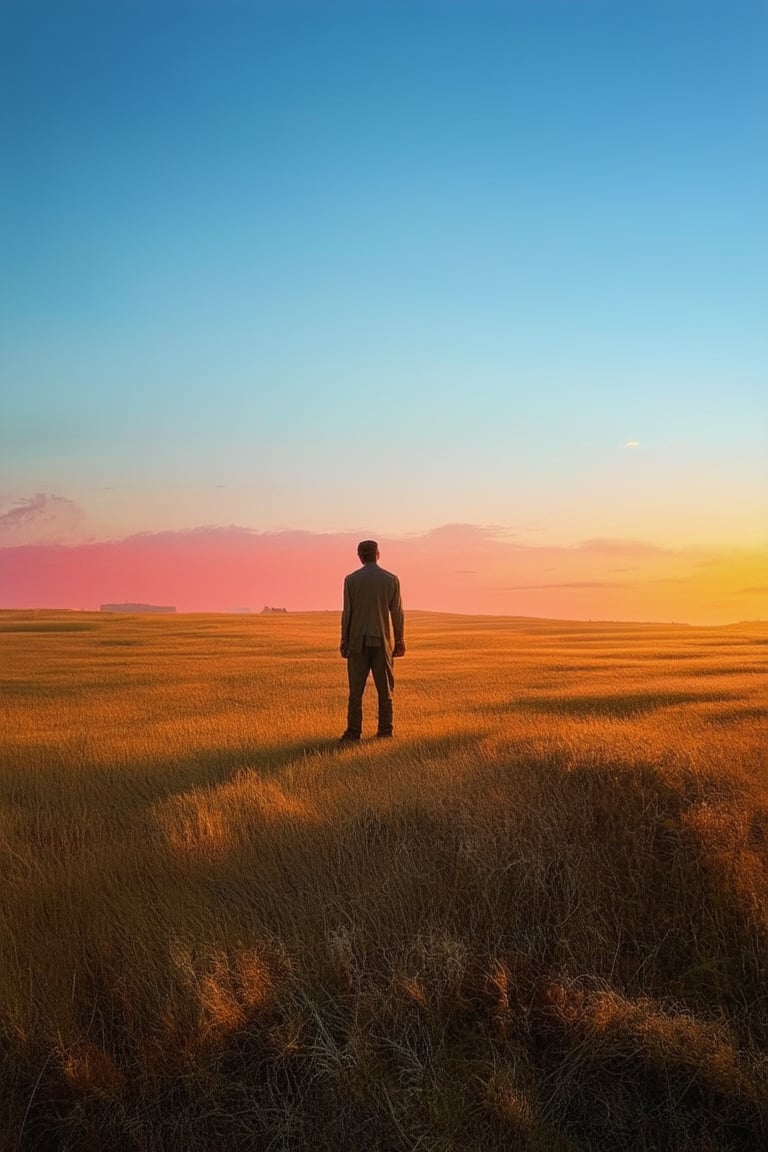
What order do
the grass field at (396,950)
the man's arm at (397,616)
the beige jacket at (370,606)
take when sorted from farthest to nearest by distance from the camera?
the man's arm at (397,616) < the beige jacket at (370,606) < the grass field at (396,950)

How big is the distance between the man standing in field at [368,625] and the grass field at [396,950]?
191 cm

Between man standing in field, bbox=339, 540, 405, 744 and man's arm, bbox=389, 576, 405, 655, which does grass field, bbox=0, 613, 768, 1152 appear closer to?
man standing in field, bbox=339, 540, 405, 744

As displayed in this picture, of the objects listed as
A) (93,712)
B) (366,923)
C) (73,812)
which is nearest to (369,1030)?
(366,923)

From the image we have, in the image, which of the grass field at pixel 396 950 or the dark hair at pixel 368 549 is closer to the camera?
the grass field at pixel 396 950

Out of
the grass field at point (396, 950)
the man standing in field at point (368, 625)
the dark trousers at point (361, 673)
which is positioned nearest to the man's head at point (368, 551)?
the man standing in field at point (368, 625)

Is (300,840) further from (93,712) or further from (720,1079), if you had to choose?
(93,712)

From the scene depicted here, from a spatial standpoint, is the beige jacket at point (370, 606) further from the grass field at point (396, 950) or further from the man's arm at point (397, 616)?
the grass field at point (396, 950)

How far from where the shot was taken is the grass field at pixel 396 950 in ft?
17.3

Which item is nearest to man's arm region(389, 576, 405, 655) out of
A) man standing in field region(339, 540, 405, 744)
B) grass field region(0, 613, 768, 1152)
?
man standing in field region(339, 540, 405, 744)

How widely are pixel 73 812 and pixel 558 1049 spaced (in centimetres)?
735

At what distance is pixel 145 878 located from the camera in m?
8.23

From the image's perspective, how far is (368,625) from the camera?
576 inches

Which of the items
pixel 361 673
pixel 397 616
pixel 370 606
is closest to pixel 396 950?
pixel 361 673

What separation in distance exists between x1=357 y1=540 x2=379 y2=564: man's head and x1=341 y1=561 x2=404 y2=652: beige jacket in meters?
0.10
